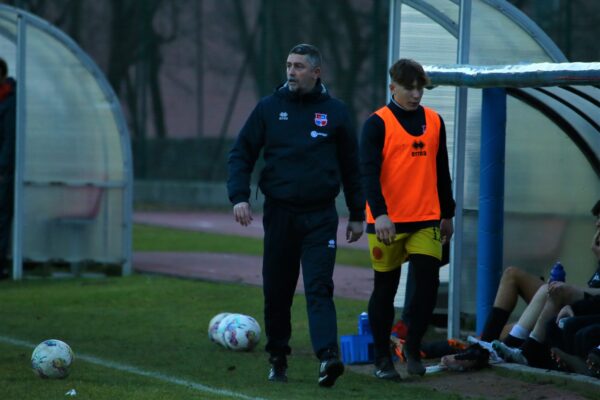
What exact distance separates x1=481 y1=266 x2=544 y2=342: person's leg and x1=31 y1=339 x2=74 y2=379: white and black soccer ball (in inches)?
107

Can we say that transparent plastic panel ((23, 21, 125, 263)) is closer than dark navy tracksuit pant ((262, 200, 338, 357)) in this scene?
No

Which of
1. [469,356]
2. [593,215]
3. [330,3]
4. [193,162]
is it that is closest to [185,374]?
[469,356]

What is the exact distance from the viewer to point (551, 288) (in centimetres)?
888

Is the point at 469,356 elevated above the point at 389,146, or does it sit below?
below

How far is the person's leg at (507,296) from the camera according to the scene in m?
9.30

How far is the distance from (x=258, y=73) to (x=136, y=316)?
14.2 m

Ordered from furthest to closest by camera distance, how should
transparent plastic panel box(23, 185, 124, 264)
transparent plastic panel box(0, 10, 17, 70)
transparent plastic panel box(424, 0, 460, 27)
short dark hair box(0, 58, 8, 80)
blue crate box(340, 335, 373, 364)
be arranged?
transparent plastic panel box(0, 10, 17, 70)
transparent plastic panel box(23, 185, 124, 264)
short dark hair box(0, 58, 8, 80)
transparent plastic panel box(424, 0, 460, 27)
blue crate box(340, 335, 373, 364)

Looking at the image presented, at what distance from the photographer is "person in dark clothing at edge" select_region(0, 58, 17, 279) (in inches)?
567

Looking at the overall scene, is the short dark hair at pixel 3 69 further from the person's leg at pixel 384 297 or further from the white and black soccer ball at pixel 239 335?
the person's leg at pixel 384 297

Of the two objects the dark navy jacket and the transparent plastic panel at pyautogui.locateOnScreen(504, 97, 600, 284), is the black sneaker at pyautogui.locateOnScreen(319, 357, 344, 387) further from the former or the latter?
the transparent plastic panel at pyautogui.locateOnScreen(504, 97, 600, 284)

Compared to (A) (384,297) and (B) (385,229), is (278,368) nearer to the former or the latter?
(A) (384,297)

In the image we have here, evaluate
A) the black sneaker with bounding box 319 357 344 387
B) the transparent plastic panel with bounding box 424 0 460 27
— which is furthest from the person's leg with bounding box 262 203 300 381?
the transparent plastic panel with bounding box 424 0 460 27

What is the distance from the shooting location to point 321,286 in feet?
27.2

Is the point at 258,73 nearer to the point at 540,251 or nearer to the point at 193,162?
the point at 193,162
